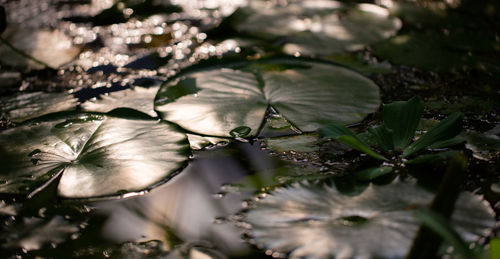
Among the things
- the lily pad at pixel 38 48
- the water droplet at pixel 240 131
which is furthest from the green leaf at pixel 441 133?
the lily pad at pixel 38 48

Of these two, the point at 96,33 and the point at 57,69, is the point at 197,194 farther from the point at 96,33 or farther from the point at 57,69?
the point at 96,33

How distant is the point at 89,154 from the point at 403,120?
742mm

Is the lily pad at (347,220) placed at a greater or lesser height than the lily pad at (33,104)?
greater

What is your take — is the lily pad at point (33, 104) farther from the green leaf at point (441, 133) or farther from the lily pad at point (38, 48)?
the green leaf at point (441, 133)

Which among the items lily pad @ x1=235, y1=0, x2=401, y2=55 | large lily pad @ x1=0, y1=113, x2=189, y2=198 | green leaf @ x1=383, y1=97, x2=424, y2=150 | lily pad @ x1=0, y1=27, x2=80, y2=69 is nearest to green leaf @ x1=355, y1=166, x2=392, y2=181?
green leaf @ x1=383, y1=97, x2=424, y2=150

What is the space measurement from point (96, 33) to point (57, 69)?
353 mm

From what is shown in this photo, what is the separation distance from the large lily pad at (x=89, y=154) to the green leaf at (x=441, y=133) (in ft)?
1.73

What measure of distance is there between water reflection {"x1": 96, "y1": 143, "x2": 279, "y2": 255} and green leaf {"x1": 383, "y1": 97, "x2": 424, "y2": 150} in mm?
288

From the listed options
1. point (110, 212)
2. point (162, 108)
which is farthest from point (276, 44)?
point (110, 212)

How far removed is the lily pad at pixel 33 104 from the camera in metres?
1.34

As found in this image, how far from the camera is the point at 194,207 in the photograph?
966 millimetres

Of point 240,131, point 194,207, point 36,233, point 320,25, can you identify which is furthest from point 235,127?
point 320,25

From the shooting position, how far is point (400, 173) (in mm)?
992

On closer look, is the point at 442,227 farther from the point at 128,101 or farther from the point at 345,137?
the point at 128,101
